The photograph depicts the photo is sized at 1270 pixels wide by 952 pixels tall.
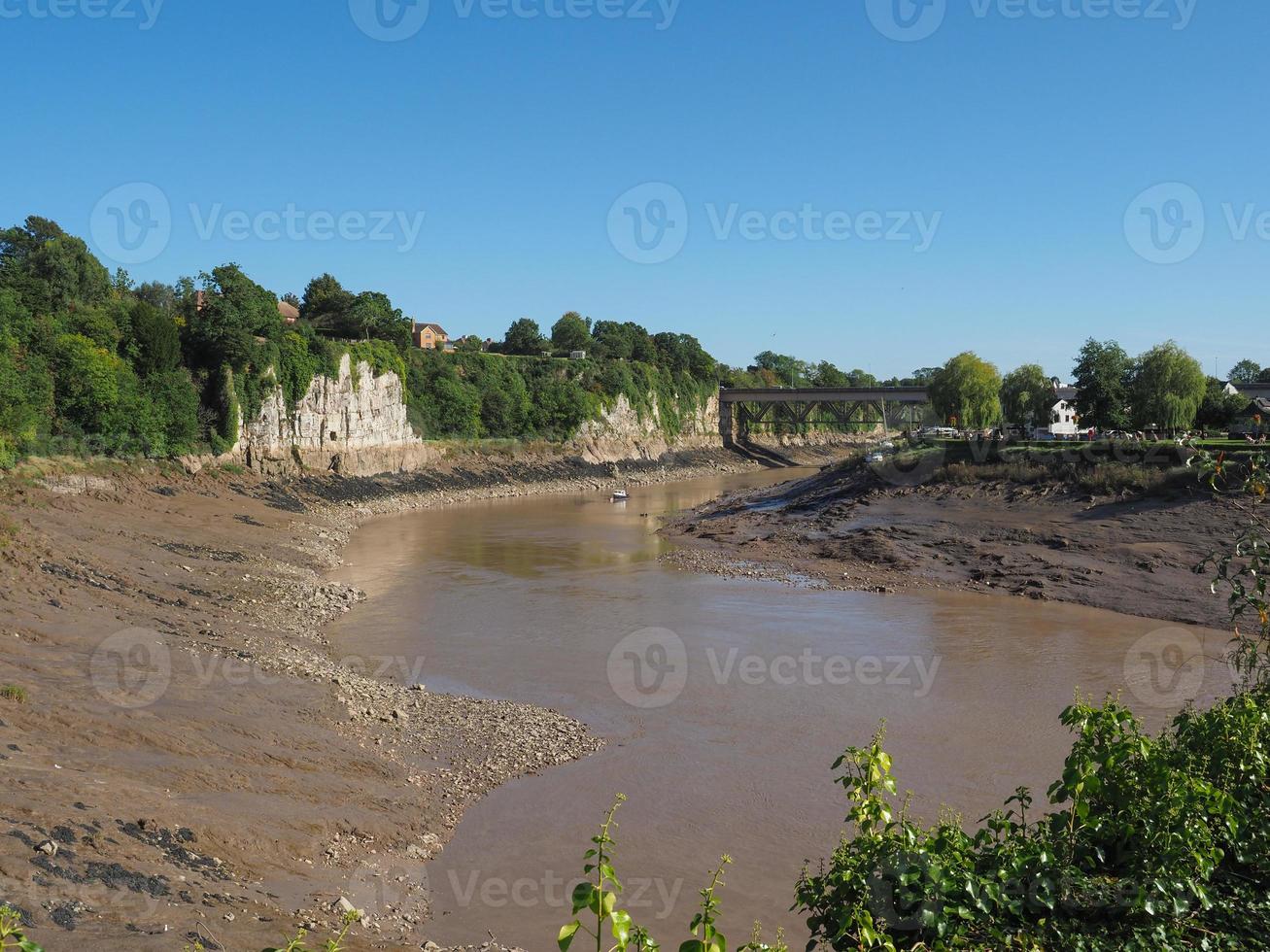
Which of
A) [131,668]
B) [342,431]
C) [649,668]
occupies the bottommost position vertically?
[649,668]

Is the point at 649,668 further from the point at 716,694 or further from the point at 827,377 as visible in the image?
the point at 827,377

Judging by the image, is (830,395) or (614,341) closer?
(830,395)

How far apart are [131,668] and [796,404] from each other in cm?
10004

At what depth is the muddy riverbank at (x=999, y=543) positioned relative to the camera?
1099 inches

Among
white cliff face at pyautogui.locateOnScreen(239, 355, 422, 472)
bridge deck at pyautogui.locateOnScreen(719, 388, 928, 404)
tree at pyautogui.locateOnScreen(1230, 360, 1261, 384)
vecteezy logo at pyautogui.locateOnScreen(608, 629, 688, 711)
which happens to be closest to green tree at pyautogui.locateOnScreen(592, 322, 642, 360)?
bridge deck at pyautogui.locateOnScreen(719, 388, 928, 404)

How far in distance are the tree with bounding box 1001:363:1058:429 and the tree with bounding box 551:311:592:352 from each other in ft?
146

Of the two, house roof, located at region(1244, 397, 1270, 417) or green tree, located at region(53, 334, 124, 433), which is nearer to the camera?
green tree, located at region(53, 334, 124, 433)

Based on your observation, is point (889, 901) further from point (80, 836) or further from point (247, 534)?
point (247, 534)

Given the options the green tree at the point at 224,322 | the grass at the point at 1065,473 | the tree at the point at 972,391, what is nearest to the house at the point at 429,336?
the green tree at the point at 224,322

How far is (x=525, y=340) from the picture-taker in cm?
9025

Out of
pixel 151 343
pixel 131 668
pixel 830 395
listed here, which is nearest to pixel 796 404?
pixel 830 395

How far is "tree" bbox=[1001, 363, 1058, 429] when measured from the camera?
6025 centimetres

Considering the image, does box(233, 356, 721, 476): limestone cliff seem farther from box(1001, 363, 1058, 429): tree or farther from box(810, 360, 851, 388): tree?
box(810, 360, 851, 388): tree

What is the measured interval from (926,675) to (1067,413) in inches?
1940
